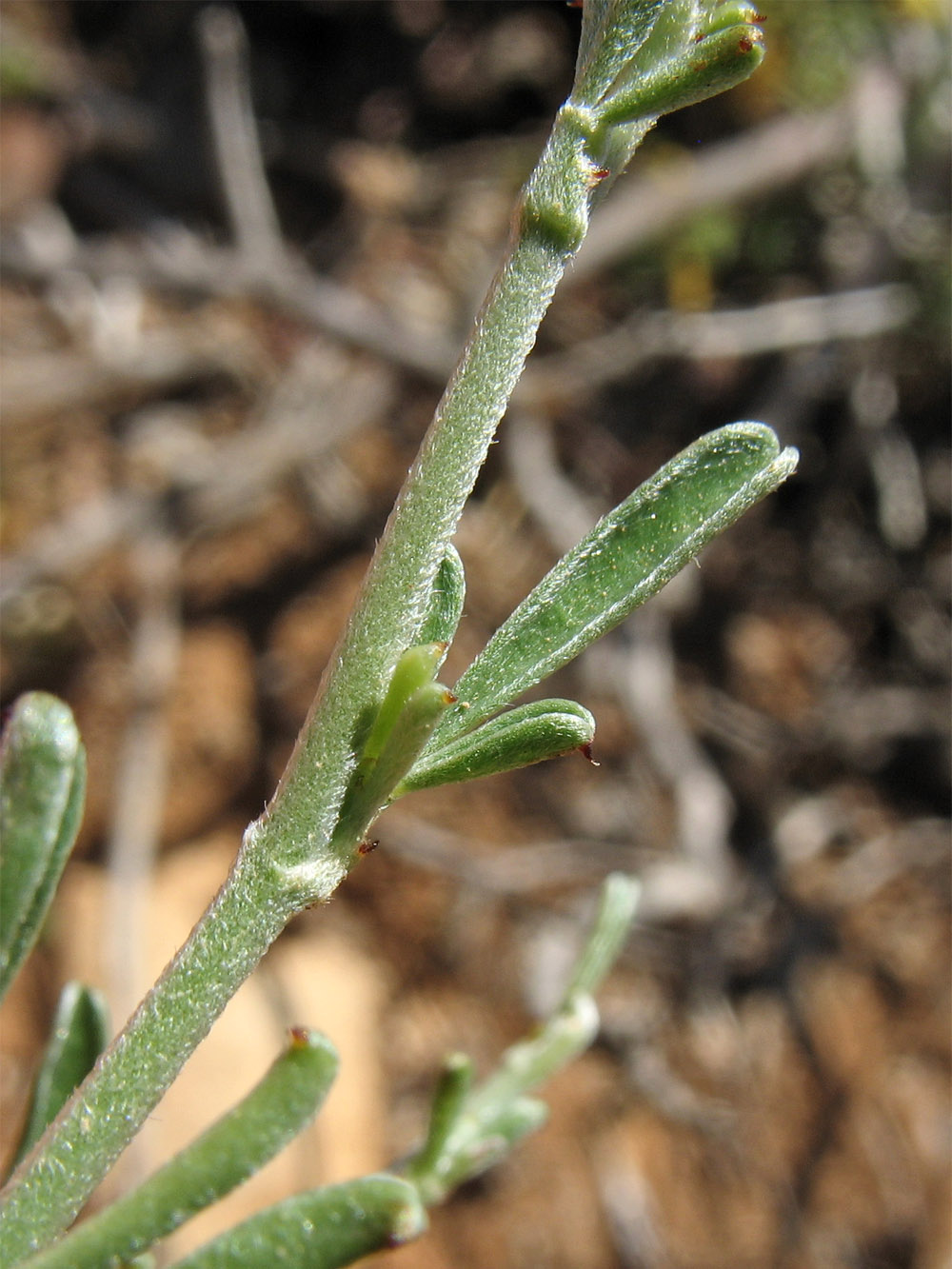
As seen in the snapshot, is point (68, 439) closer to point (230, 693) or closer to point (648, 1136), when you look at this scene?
point (230, 693)

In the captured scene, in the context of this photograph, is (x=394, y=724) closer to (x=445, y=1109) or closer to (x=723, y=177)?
(x=445, y=1109)

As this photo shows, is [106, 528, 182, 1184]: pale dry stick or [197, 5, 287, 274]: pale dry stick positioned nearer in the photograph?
[106, 528, 182, 1184]: pale dry stick

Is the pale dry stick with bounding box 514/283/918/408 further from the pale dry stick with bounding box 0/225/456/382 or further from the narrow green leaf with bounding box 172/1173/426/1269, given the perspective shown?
the narrow green leaf with bounding box 172/1173/426/1269

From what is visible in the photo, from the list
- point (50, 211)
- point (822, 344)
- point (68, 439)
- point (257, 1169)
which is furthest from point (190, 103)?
point (257, 1169)

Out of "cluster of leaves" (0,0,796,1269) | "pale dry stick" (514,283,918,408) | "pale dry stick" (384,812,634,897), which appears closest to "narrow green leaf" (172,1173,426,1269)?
"cluster of leaves" (0,0,796,1269)

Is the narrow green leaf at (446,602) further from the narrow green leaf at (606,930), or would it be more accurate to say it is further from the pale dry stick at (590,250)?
the pale dry stick at (590,250)

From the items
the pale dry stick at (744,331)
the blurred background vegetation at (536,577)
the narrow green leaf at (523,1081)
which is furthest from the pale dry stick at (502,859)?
the narrow green leaf at (523,1081)
